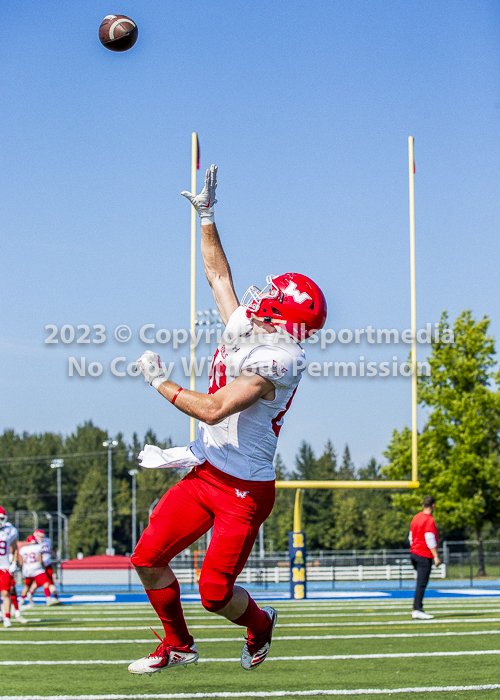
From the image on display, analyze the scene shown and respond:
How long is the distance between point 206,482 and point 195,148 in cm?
1066

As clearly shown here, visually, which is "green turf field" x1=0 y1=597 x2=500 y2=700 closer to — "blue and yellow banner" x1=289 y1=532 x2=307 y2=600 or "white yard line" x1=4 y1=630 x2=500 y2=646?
"white yard line" x1=4 y1=630 x2=500 y2=646

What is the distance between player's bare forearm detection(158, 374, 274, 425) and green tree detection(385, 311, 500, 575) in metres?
24.6

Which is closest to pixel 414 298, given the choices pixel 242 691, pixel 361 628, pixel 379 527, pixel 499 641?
pixel 361 628

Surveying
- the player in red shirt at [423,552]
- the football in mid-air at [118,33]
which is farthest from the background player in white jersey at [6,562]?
the football in mid-air at [118,33]

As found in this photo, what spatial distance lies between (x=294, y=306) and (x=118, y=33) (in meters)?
3.94

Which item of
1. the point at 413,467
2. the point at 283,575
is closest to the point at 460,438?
the point at 283,575

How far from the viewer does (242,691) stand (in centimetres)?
610

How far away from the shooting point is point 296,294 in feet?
13.4

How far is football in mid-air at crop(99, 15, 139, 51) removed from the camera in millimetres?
6859

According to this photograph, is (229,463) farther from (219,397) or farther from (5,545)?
(5,545)

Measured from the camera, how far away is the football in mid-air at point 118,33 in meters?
6.86

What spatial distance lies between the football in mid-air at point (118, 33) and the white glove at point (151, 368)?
12.9 feet

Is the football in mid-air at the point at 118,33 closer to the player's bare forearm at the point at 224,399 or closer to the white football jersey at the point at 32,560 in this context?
the player's bare forearm at the point at 224,399

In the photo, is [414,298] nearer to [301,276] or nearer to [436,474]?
[301,276]
